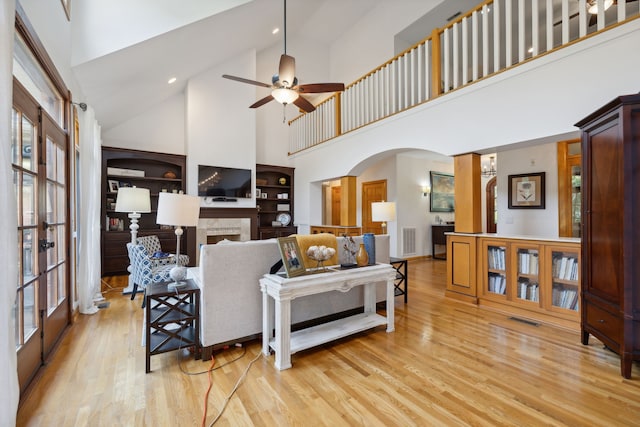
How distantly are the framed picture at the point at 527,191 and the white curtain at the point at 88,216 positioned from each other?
6613mm

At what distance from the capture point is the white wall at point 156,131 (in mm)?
5719

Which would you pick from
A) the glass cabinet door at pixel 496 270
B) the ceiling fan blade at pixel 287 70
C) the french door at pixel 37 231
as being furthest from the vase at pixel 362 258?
the french door at pixel 37 231

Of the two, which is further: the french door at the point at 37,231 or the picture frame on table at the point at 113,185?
the picture frame on table at the point at 113,185

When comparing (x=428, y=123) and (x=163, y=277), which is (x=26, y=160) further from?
(x=428, y=123)

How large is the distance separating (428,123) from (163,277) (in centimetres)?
410

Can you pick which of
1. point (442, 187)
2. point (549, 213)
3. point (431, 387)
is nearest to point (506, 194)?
point (549, 213)

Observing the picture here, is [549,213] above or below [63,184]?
below

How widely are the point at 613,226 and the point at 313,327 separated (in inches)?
98.9

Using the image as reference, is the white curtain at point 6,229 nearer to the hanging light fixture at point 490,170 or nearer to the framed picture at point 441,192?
the framed picture at point 441,192

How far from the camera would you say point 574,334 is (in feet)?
9.14

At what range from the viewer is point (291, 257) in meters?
2.45

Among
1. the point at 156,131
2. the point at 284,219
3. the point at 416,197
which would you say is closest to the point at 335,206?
the point at 284,219

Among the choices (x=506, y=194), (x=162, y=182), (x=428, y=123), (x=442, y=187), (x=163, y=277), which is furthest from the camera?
(x=442, y=187)

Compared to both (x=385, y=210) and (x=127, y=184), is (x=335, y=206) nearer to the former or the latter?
(x=385, y=210)
